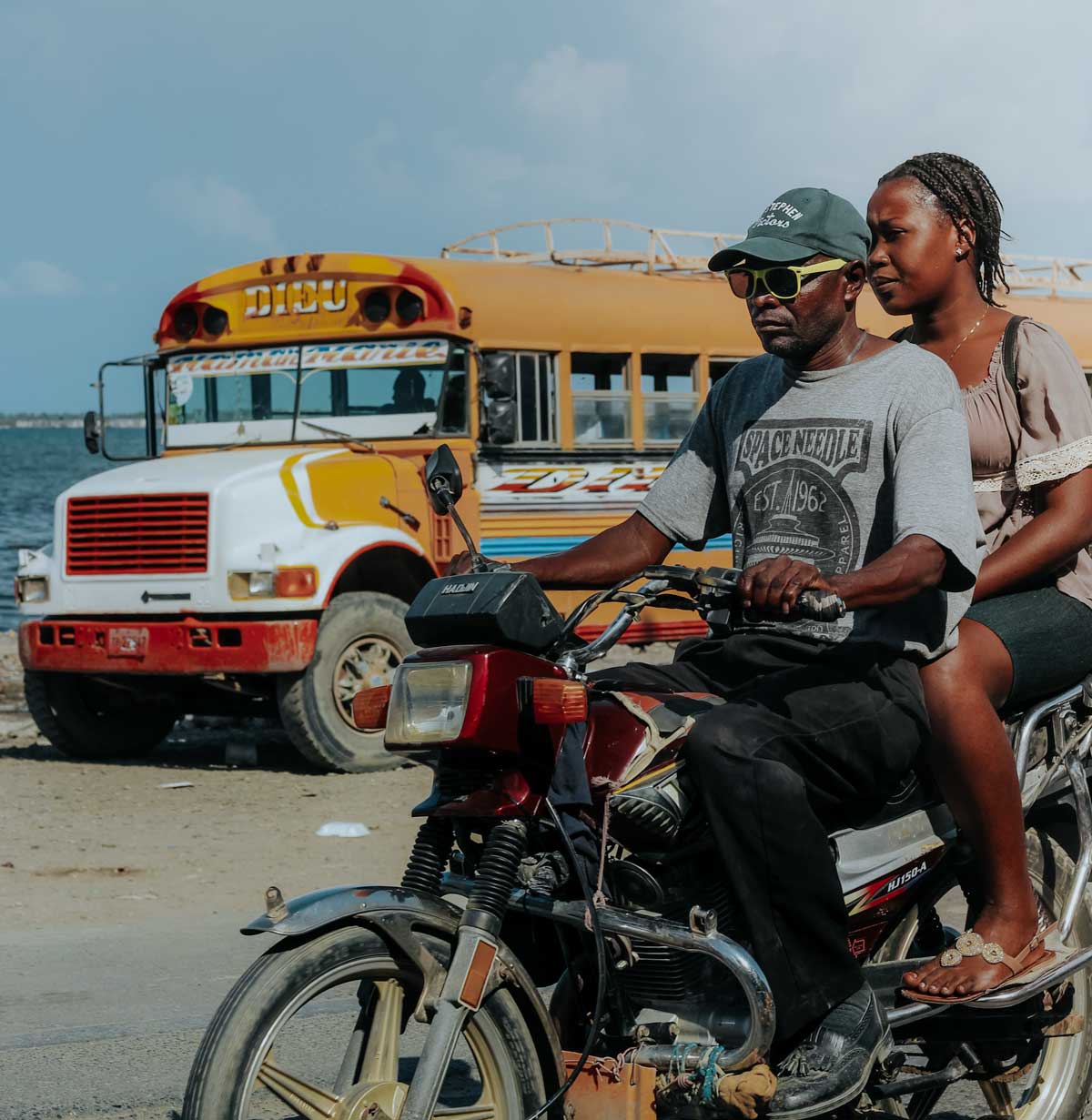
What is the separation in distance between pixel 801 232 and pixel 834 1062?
159 cm

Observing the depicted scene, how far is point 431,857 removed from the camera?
3.33m

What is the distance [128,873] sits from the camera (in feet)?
25.3

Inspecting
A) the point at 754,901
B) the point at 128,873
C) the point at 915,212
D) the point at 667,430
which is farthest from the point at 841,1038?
the point at 667,430

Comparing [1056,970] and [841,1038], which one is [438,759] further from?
[1056,970]

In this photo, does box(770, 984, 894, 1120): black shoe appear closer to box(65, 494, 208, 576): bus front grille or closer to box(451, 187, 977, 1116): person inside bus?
box(451, 187, 977, 1116): person inside bus

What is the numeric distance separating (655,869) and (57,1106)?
5.96 ft

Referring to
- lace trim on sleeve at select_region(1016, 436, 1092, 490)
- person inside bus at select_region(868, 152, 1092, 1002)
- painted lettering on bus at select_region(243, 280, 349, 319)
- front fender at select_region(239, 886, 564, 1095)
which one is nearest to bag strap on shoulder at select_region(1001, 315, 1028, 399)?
person inside bus at select_region(868, 152, 1092, 1002)

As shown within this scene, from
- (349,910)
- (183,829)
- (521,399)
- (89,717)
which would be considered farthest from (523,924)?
(521,399)

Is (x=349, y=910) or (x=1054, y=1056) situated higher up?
(x=349, y=910)

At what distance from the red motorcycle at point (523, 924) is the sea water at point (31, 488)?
9015 mm

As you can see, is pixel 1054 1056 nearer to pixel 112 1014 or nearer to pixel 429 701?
pixel 429 701

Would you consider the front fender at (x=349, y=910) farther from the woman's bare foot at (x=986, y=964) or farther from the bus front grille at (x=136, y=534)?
the bus front grille at (x=136, y=534)

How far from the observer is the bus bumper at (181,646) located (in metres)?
10.1

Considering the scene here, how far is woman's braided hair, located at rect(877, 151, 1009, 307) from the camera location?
446 cm
